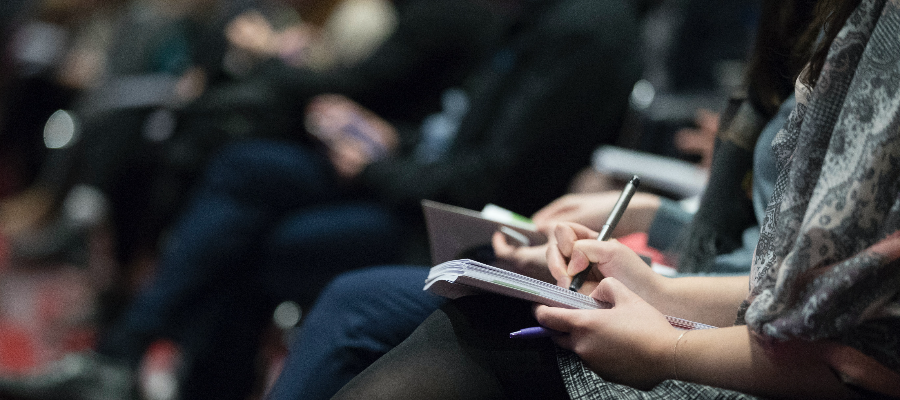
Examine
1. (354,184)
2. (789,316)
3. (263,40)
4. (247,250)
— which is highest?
(789,316)

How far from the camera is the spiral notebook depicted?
0.53m

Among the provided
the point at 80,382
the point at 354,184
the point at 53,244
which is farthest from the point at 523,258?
the point at 53,244

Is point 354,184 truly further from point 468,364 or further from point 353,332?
point 468,364

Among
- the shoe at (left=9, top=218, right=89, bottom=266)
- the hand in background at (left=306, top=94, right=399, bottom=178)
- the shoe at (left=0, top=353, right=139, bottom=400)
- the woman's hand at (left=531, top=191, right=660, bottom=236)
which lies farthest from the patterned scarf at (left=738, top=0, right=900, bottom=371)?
the shoe at (left=9, top=218, right=89, bottom=266)

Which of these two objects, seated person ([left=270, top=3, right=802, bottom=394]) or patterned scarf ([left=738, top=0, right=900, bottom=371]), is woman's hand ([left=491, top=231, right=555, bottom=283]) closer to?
seated person ([left=270, top=3, right=802, bottom=394])

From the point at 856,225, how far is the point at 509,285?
235 mm

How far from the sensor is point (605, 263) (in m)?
0.62

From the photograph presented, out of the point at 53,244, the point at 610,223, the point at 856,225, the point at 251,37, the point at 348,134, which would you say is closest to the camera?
the point at 856,225

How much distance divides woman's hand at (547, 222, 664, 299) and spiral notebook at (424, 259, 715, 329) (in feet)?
0.19

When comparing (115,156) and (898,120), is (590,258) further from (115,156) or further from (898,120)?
(115,156)

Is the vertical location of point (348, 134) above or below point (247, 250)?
above

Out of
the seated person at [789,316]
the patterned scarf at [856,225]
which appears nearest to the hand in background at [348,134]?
the seated person at [789,316]

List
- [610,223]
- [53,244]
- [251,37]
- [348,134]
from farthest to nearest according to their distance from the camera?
[53,244] → [251,37] → [348,134] → [610,223]

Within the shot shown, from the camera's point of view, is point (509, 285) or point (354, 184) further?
point (354, 184)
